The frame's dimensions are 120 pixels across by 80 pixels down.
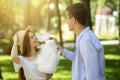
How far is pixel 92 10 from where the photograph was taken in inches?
186

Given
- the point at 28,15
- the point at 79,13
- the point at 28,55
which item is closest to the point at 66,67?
the point at 28,15

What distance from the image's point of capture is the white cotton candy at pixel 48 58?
3102mm

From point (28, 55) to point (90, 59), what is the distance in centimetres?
67

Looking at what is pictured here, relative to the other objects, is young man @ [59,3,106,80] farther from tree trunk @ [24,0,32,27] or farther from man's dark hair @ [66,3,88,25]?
tree trunk @ [24,0,32,27]

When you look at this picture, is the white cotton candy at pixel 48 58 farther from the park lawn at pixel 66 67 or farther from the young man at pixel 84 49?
the park lawn at pixel 66 67

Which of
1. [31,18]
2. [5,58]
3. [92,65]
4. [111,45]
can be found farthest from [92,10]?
[92,65]

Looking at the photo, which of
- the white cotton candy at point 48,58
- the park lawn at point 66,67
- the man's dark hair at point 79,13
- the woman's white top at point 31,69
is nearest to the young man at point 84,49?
the man's dark hair at point 79,13

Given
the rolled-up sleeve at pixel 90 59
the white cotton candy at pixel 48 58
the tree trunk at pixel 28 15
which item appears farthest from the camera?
the tree trunk at pixel 28 15

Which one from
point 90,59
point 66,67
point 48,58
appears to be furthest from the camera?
point 66,67

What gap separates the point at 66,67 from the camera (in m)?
4.56

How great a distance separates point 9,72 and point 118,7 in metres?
1.53

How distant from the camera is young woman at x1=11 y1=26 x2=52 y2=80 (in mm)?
3131

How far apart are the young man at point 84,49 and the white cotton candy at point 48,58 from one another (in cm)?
26

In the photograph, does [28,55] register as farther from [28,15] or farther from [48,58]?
[28,15]
